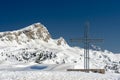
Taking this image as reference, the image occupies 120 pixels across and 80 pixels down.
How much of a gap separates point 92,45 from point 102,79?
13329 millimetres

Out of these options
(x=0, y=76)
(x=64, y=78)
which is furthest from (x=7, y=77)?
(x=64, y=78)

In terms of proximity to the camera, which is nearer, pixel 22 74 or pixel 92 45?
pixel 22 74

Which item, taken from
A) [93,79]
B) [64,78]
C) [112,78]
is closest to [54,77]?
[64,78]

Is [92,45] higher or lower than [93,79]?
higher

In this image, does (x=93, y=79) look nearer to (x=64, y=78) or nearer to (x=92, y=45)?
(x=64, y=78)

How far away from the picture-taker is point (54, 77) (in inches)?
1272

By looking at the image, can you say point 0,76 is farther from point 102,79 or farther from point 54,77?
point 102,79

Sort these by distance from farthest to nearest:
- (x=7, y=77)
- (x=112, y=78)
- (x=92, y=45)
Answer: (x=92, y=45), (x=112, y=78), (x=7, y=77)

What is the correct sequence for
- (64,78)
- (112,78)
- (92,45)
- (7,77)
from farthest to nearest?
(92,45) → (112,78) → (64,78) → (7,77)

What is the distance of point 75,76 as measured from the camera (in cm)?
3381

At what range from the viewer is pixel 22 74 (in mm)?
31766

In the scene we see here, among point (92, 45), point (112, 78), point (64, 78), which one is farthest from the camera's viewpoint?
point (92, 45)

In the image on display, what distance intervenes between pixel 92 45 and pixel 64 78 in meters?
14.7

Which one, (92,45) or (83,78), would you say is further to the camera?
(92,45)
